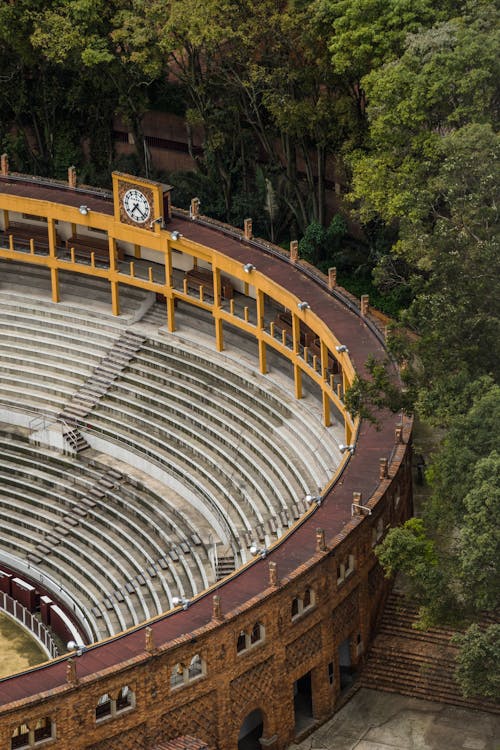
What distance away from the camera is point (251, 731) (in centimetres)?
6394

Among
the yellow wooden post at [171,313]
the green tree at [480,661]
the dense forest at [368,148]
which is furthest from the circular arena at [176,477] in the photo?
the green tree at [480,661]

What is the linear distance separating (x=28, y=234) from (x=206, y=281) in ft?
36.4

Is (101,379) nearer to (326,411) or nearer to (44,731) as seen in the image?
(326,411)

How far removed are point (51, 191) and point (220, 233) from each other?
994 centimetres

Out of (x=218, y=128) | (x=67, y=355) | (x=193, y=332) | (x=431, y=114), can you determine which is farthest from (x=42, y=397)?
(x=431, y=114)

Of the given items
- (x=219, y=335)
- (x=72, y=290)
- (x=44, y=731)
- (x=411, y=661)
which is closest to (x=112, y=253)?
(x=72, y=290)

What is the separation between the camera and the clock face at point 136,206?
276 feet

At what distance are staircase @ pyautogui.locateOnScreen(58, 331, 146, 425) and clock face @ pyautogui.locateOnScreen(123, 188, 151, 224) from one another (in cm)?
574

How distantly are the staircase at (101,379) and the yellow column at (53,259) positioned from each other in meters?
5.02

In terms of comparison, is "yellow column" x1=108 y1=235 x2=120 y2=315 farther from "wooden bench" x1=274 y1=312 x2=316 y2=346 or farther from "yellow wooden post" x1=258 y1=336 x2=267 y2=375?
"yellow wooden post" x1=258 y1=336 x2=267 y2=375

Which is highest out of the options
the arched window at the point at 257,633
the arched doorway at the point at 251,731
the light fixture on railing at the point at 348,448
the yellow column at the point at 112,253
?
the yellow column at the point at 112,253

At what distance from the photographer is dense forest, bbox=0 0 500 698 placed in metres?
60.7

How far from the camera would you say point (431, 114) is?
75.4 m

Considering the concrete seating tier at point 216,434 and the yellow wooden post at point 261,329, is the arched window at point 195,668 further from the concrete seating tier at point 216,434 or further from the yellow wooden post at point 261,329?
the yellow wooden post at point 261,329
